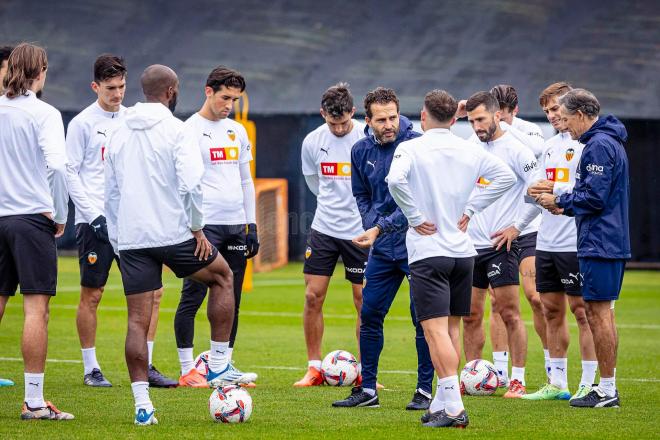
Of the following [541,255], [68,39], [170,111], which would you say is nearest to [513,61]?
[68,39]

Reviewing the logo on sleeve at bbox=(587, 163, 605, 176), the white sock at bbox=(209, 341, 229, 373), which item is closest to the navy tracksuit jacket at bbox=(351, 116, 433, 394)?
the white sock at bbox=(209, 341, 229, 373)

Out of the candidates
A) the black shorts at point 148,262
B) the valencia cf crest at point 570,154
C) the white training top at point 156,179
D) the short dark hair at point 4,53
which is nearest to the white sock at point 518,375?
the valencia cf crest at point 570,154

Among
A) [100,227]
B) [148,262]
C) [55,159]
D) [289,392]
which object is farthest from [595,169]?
[100,227]

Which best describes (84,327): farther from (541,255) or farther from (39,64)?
(541,255)

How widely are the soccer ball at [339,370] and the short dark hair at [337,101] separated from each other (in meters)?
2.07

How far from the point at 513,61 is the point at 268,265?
23.8ft

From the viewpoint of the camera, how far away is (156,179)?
739 centimetres

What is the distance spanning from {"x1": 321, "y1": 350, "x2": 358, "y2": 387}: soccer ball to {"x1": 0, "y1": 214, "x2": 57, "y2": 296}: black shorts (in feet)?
9.18

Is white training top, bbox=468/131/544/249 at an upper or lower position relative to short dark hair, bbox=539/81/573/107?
lower

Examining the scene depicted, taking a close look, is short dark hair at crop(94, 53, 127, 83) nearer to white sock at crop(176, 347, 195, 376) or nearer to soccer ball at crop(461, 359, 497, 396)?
white sock at crop(176, 347, 195, 376)

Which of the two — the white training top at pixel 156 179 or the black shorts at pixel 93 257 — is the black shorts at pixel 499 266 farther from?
the black shorts at pixel 93 257

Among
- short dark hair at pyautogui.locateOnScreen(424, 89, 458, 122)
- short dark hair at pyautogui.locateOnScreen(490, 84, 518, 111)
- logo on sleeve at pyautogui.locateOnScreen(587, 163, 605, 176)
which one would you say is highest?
Answer: short dark hair at pyautogui.locateOnScreen(490, 84, 518, 111)

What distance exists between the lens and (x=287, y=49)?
2711cm

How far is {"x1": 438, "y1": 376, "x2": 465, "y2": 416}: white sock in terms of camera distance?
7.25 m
